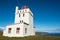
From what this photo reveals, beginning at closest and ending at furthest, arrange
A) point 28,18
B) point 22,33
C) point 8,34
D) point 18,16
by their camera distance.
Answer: point 22,33, point 8,34, point 28,18, point 18,16

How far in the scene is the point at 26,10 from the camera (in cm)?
3431

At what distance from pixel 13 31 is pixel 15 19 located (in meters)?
8.21


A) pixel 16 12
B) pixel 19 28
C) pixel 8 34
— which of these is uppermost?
pixel 16 12

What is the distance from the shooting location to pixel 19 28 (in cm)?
2808

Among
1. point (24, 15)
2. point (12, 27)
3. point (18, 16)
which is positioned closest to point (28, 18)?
point (24, 15)

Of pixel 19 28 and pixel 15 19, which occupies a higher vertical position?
pixel 15 19

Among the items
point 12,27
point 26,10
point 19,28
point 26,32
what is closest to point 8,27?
point 12,27

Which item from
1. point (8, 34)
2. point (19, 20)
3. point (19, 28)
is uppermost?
point (19, 20)

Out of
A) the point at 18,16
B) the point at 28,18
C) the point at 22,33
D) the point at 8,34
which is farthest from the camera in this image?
the point at 18,16

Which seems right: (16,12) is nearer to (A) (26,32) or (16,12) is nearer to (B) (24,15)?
(B) (24,15)

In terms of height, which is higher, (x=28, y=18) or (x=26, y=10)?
(x=26, y=10)

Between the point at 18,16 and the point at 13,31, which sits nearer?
the point at 13,31

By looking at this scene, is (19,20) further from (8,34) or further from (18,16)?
(8,34)

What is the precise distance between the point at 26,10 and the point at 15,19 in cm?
595
